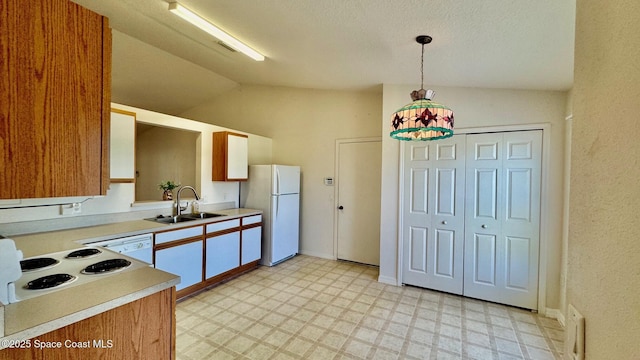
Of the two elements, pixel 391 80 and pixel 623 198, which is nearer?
pixel 623 198

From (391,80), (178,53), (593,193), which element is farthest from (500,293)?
(178,53)

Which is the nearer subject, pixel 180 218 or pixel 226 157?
pixel 180 218

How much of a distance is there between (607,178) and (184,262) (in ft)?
11.1

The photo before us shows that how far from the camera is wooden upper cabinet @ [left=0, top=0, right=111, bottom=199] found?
2.69 ft

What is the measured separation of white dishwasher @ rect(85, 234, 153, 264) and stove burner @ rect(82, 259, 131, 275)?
33.3 inches

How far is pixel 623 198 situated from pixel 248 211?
397 centimetres

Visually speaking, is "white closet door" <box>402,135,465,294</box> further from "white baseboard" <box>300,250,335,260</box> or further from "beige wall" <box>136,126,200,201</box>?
"beige wall" <box>136,126,200,201</box>

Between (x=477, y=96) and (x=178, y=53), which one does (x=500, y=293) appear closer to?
(x=477, y=96)

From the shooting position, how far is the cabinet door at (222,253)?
335cm

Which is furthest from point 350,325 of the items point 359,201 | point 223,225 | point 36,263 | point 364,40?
point 364,40

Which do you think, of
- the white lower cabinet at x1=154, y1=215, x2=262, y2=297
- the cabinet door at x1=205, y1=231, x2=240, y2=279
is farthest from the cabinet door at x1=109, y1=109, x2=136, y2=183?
the cabinet door at x1=205, y1=231, x2=240, y2=279

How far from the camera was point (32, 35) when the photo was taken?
86cm

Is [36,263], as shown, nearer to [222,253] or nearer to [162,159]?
[222,253]

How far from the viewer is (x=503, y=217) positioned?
299cm
